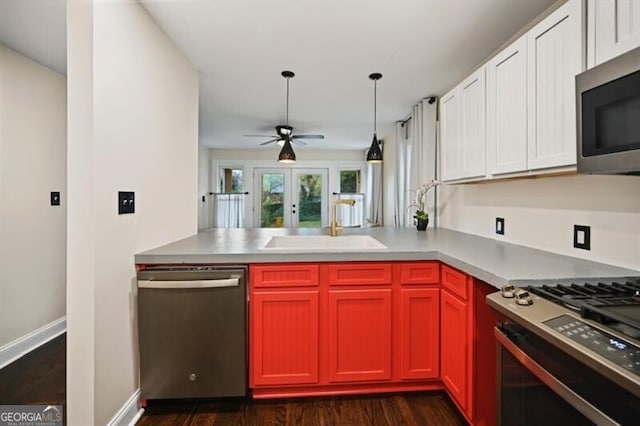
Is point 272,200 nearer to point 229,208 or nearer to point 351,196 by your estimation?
point 229,208

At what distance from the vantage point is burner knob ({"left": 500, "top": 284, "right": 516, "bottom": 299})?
107 cm

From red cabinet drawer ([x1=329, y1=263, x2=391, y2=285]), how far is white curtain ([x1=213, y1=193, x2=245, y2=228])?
5121 mm

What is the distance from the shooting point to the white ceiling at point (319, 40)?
1805 mm

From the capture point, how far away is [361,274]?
6.03 ft

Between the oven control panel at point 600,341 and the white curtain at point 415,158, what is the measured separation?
2.47 m

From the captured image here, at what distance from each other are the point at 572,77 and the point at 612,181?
19.8 inches

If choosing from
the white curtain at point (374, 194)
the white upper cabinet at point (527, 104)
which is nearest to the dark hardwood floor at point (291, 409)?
the white upper cabinet at point (527, 104)

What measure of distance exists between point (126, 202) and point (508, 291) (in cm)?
181

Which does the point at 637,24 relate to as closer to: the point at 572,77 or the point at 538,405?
the point at 572,77

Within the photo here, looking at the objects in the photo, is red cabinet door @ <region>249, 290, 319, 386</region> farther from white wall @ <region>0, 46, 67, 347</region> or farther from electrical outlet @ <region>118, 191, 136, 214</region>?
white wall @ <region>0, 46, 67, 347</region>

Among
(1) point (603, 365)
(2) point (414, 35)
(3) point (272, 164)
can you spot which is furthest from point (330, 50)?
(3) point (272, 164)

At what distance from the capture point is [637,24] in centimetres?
100

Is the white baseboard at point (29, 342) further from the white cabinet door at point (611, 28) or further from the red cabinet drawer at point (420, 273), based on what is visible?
the white cabinet door at point (611, 28)

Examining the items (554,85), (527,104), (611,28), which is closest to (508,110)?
(527,104)
